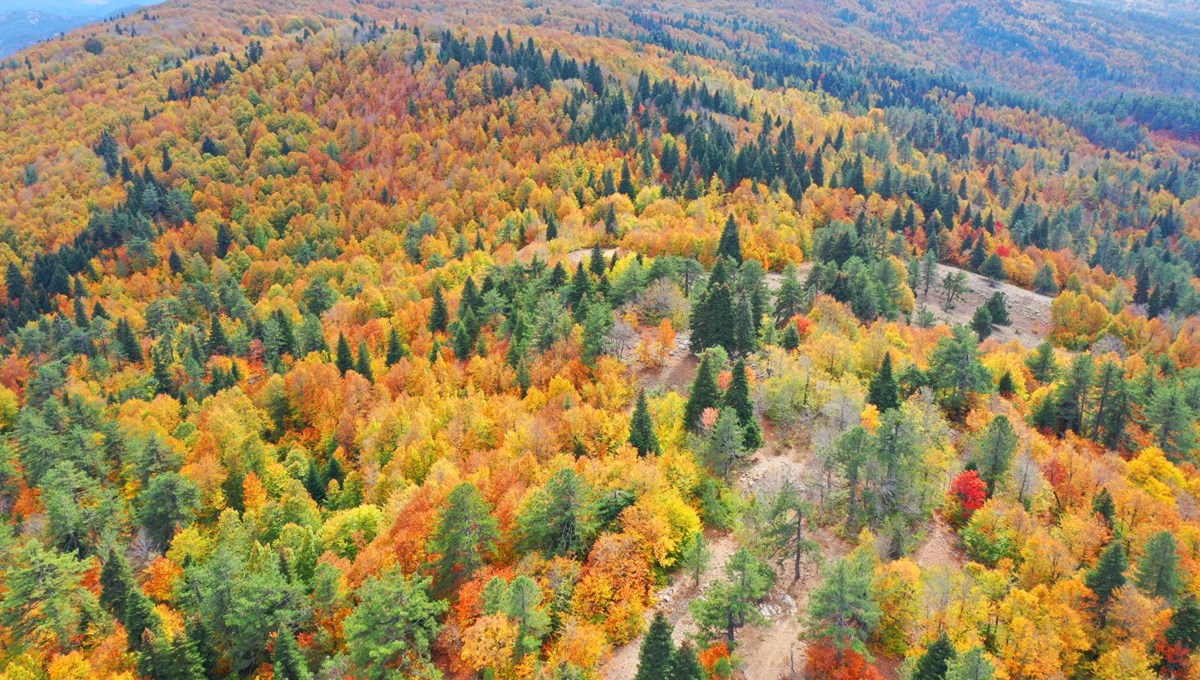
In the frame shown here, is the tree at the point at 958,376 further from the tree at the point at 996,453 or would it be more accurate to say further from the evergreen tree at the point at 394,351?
the evergreen tree at the point at 394,351

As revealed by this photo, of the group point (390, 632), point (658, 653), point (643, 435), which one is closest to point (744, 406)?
point (643, 435)

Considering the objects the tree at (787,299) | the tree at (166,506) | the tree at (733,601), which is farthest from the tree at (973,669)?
the tree at (166,506)

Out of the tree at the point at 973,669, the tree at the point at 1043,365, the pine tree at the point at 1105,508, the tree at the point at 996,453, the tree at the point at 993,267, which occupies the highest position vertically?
the tree at the point at 973,669

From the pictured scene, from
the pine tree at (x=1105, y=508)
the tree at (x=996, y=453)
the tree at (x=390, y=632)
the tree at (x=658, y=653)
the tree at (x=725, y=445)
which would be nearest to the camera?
the tree at (x=658, y=653)

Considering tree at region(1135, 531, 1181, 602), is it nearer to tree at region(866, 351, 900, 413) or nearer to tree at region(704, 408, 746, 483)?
tree at region(866, 351, 900, 413)

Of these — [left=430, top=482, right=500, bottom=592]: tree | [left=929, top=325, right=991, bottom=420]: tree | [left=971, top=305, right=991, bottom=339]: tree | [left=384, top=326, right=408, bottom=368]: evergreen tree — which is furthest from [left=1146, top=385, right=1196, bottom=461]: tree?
[left=384, top=326, right=408, bottom=368]: evergreen tree

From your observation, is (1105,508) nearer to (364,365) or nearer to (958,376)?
(958,376)
